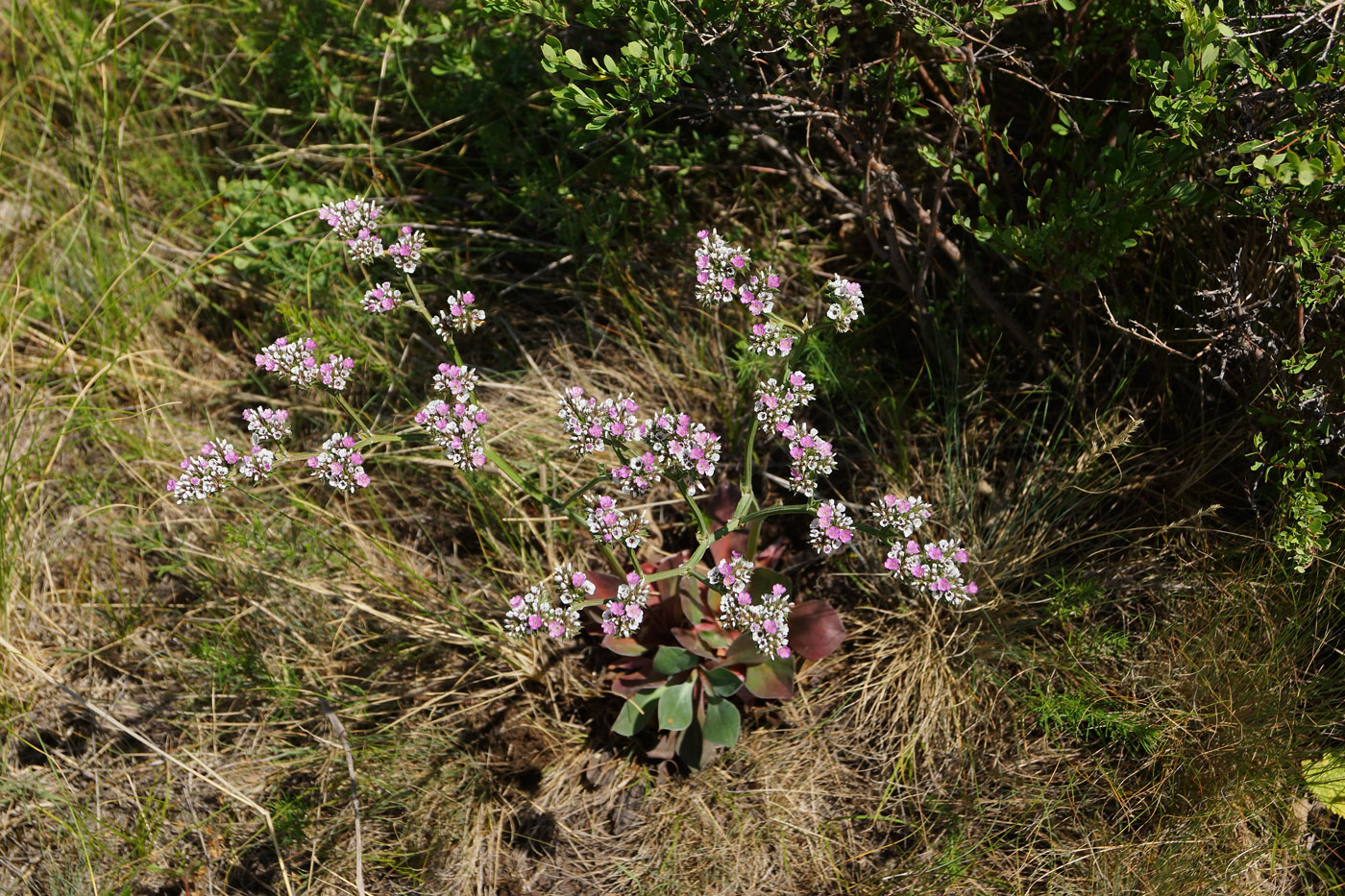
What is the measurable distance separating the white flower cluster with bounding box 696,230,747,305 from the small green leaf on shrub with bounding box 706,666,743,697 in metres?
1.01

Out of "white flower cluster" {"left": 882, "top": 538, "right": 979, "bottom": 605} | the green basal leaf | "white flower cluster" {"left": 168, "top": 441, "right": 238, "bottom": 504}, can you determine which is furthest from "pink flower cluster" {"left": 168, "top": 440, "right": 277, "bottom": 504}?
the green basal leaf

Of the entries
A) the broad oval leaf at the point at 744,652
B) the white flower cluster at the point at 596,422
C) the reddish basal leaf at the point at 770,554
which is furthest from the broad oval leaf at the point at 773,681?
the white flower cluster at the point at 596,422

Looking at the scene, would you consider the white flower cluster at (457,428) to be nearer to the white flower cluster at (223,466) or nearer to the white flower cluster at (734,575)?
the white flower cluster at (223,466)

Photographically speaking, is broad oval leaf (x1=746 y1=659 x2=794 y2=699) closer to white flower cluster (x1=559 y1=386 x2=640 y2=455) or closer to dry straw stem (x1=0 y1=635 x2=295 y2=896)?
white flower cluster (x1=559 y1=386 x2=640 y2=455)

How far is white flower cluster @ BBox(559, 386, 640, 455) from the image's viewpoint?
2098mm

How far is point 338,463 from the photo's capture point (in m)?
2.10

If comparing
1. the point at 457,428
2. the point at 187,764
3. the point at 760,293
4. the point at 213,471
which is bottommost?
the point at 187,764

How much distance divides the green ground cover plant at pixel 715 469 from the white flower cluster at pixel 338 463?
0.6 inches

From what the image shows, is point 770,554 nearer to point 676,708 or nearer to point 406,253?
point 676,708

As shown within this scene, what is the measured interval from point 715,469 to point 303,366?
1279 millimetres

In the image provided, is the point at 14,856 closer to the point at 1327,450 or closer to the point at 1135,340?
the point at 1135,340

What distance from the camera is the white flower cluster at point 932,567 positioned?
1.95 metres

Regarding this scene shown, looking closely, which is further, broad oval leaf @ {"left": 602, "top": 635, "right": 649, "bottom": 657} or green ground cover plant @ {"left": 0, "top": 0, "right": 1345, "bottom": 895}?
broad oval leaf @ {"left": 602, "top": 635, "right": 649, "bottom": 657}

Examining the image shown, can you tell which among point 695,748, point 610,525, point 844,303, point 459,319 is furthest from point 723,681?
point 459,319
